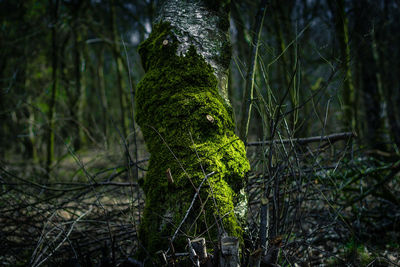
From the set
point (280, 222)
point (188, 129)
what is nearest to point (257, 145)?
point (280, 222)

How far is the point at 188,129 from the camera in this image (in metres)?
1.54

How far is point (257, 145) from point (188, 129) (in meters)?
0.92

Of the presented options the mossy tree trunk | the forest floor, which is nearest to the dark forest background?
the forest floor

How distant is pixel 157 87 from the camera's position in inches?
66.2

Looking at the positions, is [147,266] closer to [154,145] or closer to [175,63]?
[154,145]

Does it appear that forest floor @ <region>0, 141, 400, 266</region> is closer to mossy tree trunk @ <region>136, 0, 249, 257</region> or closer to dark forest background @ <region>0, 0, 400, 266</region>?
dark forest background @ <region>0, 0, 400, 266</region>

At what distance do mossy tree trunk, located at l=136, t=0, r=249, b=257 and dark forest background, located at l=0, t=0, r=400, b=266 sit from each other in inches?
6.1

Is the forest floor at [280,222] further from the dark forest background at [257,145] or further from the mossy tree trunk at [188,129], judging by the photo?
the mossy tree trunk at [188,129]

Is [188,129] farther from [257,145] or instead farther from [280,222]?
[280,222]

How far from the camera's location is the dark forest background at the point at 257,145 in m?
1.53

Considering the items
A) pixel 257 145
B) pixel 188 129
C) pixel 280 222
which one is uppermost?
pixel 188 129

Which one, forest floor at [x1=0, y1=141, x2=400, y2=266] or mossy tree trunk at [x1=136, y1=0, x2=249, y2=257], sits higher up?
mossy tree trunk at [x1=136, y1=0, x2=249, y2=257]

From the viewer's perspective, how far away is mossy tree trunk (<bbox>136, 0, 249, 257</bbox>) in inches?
53.1

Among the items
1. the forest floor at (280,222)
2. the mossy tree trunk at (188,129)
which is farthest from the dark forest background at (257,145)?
the mossy tree trunk at (188,129)
